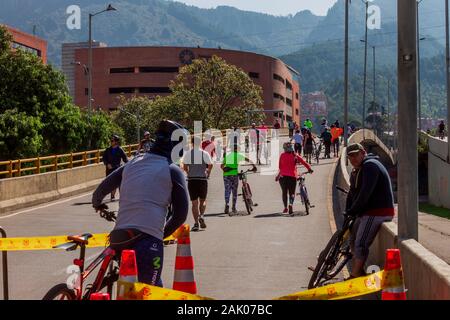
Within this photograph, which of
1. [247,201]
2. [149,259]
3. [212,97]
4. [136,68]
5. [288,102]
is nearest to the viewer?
[149,259]

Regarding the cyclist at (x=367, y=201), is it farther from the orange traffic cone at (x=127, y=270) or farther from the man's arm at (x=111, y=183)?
the orange traffic cone at (x=127, y=270)

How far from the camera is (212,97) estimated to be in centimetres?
Result: 9031

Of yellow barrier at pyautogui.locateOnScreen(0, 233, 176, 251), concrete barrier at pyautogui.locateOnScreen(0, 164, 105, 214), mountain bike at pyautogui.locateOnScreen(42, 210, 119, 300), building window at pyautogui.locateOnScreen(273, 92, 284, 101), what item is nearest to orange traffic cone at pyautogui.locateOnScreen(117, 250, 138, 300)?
mountain bike at pyautogui.locateOnScreen(42, 210, 119, 300)

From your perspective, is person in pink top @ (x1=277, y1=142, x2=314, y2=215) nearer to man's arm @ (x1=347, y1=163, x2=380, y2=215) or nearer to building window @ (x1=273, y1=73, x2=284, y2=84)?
man's arm @ (x1=347, y1=163, x2=380, y2=215)

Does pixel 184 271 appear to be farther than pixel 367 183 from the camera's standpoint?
No

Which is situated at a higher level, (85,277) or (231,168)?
(231,168)

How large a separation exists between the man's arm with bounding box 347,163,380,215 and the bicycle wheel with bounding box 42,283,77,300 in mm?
4241

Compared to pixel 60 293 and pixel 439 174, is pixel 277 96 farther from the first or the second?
pixel 60 293

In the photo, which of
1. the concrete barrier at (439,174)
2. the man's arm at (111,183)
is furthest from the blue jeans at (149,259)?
the concrete barrier at (439,174)

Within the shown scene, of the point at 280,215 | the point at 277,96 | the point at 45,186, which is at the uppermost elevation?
the point at 277,96

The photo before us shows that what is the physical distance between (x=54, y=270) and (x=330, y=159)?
112 ft

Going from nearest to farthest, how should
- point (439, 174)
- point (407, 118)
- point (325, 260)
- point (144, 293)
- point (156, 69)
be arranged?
1. point (144, 293)
2. point (407, 118)
3. point (325, 260)
4. point (439, 174)
5. point (156, 69)

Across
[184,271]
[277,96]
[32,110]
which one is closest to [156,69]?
[277,96]

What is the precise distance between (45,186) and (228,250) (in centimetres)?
1224
